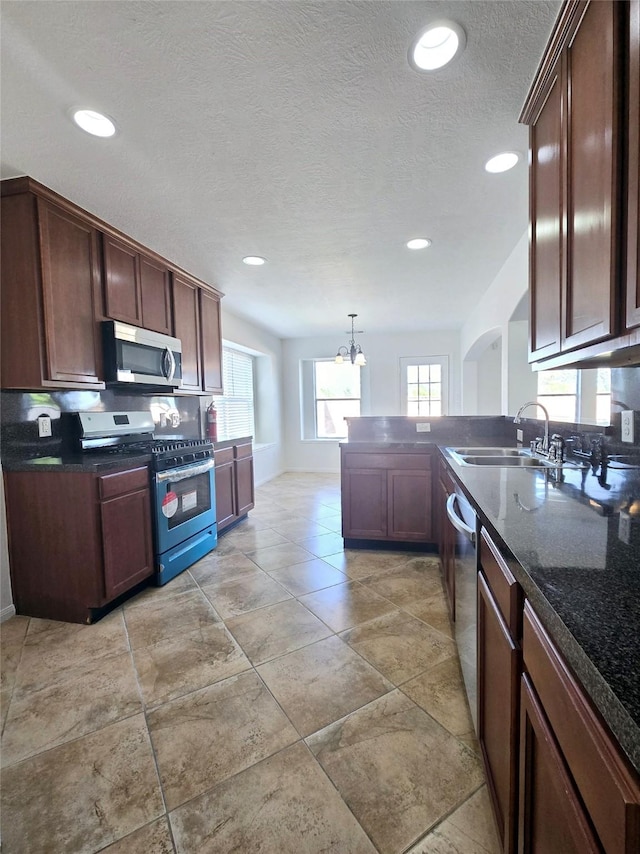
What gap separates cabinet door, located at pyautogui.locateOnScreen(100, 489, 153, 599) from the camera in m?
2.26

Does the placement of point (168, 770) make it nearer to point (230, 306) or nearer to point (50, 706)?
point (50, 706)

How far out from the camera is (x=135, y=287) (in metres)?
2.90

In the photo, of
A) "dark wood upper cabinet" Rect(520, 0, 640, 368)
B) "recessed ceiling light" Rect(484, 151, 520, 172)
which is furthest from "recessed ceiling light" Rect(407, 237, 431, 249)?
"dark wood upper cabinet" Rect(520, 0, 640, 368)

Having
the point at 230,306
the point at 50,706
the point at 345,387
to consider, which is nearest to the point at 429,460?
the point at 50,706

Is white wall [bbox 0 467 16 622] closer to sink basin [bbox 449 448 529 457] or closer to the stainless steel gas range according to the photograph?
the stainless steel gas range

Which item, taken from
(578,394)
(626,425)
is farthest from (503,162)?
(578,394)

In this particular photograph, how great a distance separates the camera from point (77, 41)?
1.27m

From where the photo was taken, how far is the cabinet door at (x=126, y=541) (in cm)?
226

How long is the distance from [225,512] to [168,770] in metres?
Answer: 2.49

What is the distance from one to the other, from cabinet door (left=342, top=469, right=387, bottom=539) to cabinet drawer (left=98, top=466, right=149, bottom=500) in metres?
1.55

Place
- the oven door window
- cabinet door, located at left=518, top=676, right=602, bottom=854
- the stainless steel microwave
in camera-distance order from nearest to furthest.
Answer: cabinet door, located at left=518, top=676, right=602, bottom=854
the stainless steel microwave
the oven door window

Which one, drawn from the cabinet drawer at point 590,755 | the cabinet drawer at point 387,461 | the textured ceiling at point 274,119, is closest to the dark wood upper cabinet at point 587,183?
the textured ceiling at point 274,119

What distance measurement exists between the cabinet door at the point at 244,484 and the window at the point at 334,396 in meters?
3.02

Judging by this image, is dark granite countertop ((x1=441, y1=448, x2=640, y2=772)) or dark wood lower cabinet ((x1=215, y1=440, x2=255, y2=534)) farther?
dark wood lower cabinet ((x1=215, y1=440, x2=255, y2=534))
